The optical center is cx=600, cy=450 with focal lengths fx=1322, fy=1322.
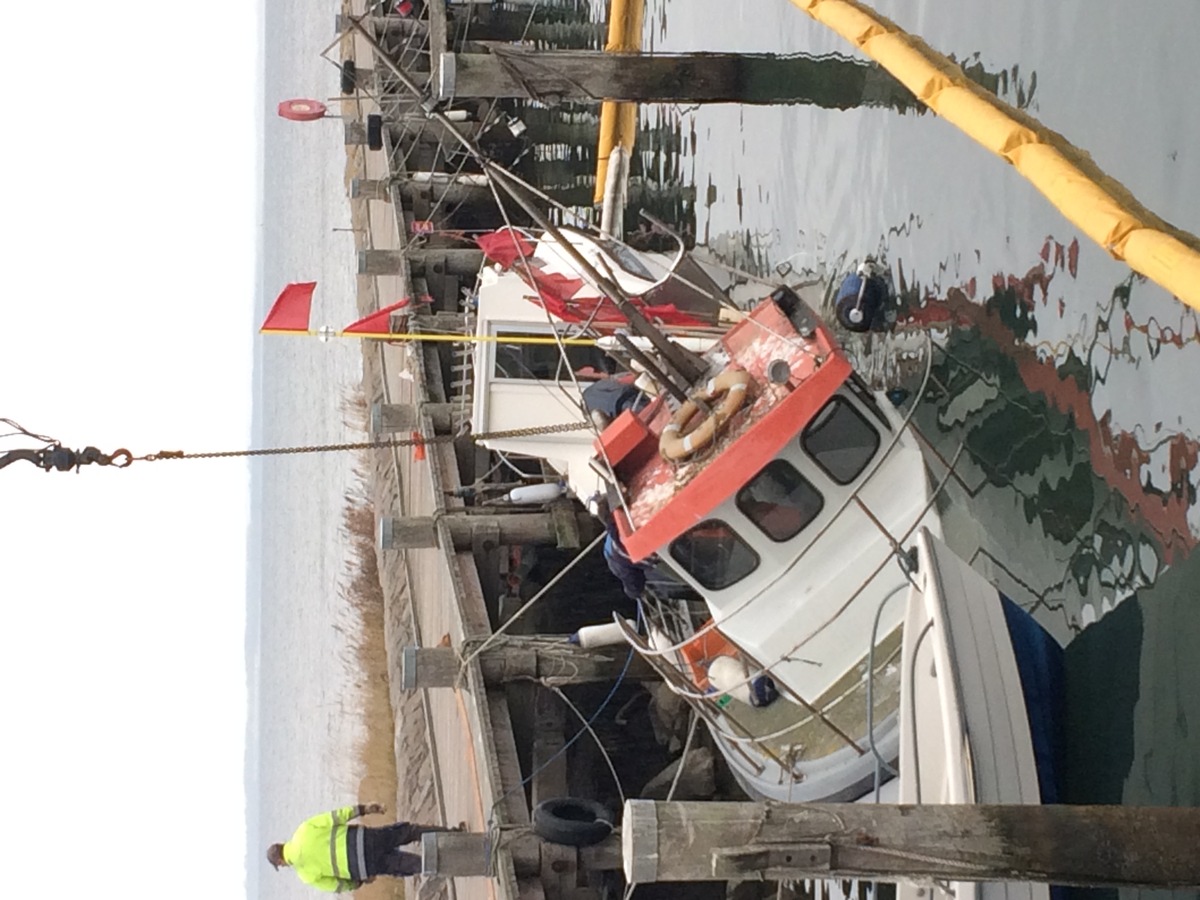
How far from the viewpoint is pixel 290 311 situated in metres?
12.3

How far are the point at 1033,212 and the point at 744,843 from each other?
571 centimetres

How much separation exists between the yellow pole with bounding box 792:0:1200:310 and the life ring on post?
2.34 metres

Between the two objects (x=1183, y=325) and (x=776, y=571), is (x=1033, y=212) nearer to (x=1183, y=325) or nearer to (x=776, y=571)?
(x=1183, y=325)

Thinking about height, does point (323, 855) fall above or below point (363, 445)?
below

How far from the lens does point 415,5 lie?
22625 mm

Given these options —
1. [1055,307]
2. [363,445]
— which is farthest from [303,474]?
[1055,307]

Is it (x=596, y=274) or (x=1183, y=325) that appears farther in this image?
(x=596, y=274)

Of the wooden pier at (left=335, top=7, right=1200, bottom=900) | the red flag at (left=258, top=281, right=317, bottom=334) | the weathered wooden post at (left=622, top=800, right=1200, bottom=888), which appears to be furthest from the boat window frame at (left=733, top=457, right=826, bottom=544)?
the red flag at (left=258, top=281, right=317, bottom=334)

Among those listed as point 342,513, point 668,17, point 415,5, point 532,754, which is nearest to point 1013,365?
point 532,754

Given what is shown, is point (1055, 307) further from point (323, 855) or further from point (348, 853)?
point (323, 855)

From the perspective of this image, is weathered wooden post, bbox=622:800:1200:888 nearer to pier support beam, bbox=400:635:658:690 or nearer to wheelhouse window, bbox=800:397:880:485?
wheelhouse window, bbox=800:397:880:485

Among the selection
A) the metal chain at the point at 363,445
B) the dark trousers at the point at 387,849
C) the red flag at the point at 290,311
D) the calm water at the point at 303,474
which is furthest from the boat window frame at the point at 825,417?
the calm water at the point at 303,474

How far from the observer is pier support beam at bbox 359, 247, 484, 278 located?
1694cm

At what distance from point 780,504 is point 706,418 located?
0.82 metres
